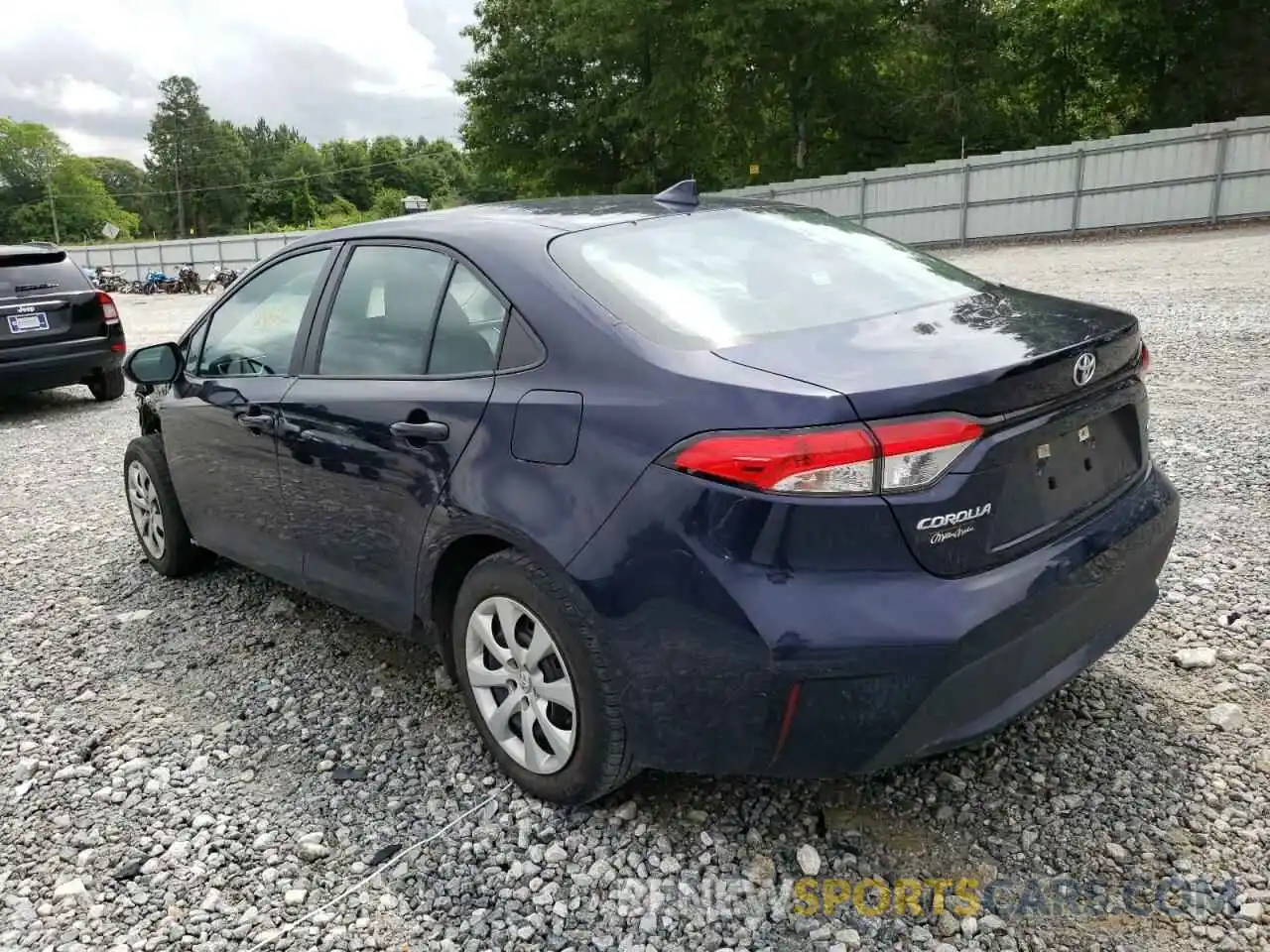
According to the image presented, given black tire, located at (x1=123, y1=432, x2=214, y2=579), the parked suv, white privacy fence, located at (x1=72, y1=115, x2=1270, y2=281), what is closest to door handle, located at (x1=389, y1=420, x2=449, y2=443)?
black tire, located at (x1=123, y1=432, x2=214, y2=579)

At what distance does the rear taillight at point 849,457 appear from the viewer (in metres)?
2.11

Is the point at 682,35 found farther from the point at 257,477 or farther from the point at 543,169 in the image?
the point at 257,477

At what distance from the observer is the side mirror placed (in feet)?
13.9

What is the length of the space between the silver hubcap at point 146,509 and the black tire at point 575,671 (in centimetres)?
259

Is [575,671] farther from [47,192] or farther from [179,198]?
[47,192]

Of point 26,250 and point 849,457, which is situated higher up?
point 26,250

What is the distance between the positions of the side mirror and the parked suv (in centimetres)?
540

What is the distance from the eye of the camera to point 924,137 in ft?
111

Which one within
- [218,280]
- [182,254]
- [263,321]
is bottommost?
[218,280]

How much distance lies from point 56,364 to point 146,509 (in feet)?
18.4

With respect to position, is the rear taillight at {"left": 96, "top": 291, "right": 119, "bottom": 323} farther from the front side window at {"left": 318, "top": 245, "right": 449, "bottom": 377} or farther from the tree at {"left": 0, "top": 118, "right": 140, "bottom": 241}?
the tree at {"left": 0, "top": 118, "right": 140, "bottom": 241}

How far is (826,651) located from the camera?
214cm

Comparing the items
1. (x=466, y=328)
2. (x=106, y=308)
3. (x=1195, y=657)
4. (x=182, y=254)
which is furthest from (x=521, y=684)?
(x=182, y=254)

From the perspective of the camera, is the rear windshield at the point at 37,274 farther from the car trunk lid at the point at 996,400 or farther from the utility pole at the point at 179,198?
the utility pole at the point at 179,198
